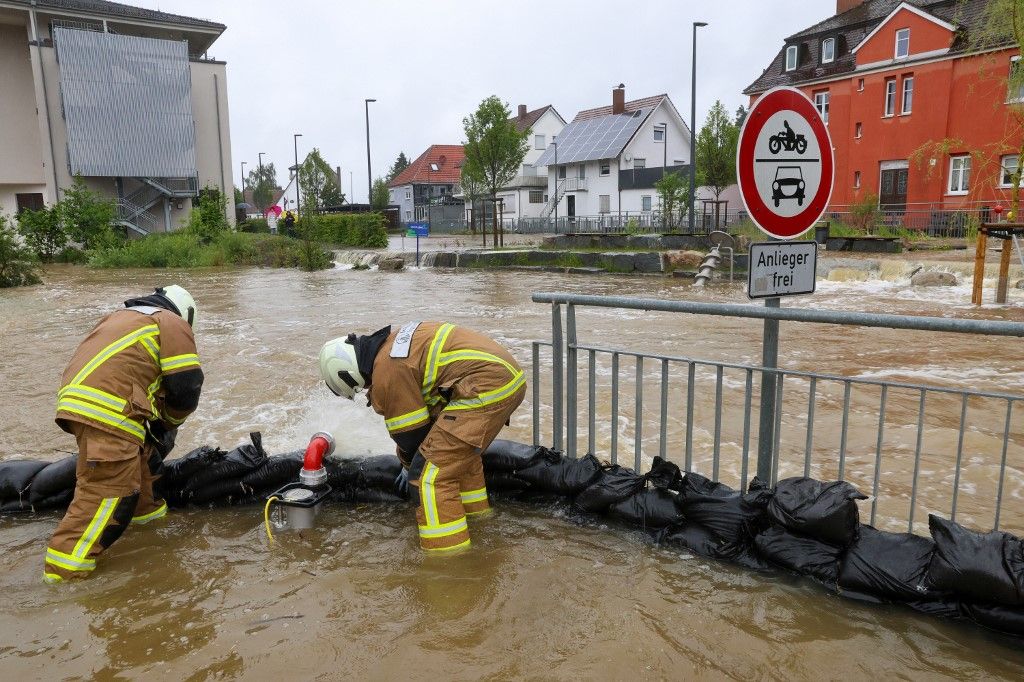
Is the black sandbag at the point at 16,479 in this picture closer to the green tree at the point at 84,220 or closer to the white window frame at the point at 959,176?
the green tree at the point at 84,220

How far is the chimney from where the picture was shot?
168 ft

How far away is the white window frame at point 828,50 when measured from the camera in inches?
1294

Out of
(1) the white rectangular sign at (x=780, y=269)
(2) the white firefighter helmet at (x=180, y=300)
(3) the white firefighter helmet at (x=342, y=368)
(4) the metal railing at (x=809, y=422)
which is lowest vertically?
(4) the metal railing at (x=809, y=422)

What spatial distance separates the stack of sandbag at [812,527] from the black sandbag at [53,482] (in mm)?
3811

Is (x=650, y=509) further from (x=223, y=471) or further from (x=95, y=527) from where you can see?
(x=95, y=527)

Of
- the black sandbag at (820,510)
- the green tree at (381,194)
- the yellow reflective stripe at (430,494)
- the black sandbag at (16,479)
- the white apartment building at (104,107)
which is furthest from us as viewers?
the green tree at (381,194)

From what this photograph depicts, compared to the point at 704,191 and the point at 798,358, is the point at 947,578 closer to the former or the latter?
the point at 798,358

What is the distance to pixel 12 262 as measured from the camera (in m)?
19.4

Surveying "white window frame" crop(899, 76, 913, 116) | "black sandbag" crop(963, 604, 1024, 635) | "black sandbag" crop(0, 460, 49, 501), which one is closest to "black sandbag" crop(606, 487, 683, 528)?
"black sandbag" crop(963, 604, 1024, 635)

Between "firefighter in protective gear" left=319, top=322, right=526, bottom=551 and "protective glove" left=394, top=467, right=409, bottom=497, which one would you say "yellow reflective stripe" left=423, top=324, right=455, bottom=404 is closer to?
"firefighter in protective gear" left=319, top=322, right=526, bottom=551

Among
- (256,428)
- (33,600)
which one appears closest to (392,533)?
(33,600)

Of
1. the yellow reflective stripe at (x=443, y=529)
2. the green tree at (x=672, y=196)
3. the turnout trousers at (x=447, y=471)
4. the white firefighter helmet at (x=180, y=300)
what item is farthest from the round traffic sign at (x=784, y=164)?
the green tree at (x=672, y=196)

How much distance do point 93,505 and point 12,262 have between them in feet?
63.3

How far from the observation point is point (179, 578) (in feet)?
12.0
